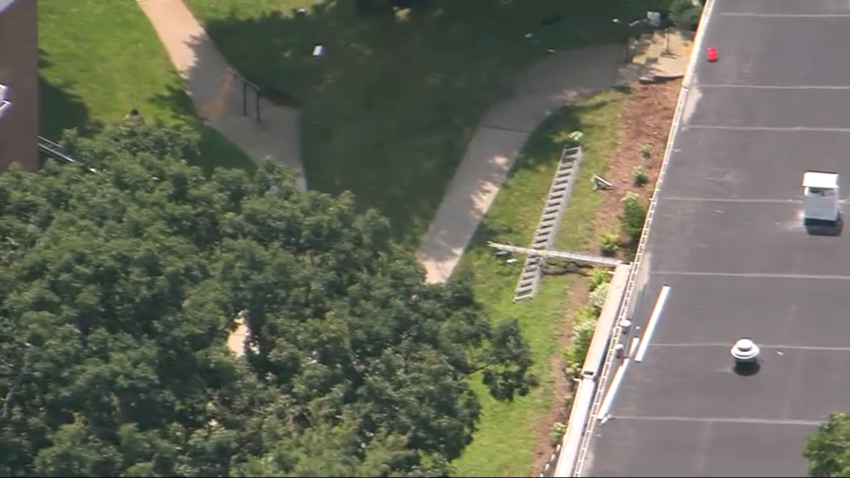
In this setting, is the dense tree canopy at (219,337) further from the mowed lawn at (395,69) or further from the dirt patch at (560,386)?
the mowed lawn at (395,69)

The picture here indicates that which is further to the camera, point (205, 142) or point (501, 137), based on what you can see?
point (205, 142)

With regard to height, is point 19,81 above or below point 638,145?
above

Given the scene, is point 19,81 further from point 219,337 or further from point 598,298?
point 598,298

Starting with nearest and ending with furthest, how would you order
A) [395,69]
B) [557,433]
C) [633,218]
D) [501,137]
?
[557,433] < [633,218] < [501,137] < [395,69]

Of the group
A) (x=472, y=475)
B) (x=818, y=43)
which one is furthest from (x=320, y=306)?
(x=818, y=43)

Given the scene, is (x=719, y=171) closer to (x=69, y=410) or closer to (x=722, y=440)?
(x=722, y=440)

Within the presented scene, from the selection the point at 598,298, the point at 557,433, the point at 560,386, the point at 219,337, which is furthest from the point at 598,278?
the point at 219,337

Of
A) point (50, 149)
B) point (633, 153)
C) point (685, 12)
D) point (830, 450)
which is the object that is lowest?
point (50, 149)
